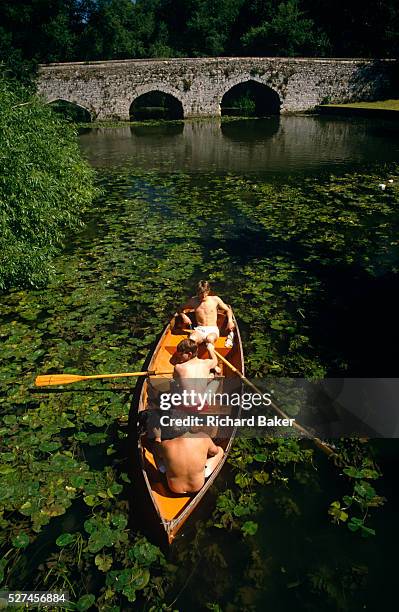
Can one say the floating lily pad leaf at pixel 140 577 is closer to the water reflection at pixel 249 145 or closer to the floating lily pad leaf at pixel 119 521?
the floating lily pad leaf at pixel 119 521

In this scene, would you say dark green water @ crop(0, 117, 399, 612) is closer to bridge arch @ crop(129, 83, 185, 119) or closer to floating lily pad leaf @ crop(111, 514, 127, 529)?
floating lily pad leaf @ crop(111, 514, 127, 529)

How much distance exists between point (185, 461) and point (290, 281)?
553cm

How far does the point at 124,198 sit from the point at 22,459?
11269 millimetres

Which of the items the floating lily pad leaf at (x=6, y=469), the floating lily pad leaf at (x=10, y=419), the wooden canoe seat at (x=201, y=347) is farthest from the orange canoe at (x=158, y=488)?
the floating lily pad leaf at (x=10, y=419)

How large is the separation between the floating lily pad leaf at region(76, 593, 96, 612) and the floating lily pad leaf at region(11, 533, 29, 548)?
745 millimetres

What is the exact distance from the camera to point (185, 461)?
4.02 metres

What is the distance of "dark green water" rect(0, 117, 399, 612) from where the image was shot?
3.80m

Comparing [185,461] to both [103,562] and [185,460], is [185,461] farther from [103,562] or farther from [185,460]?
[103,562]

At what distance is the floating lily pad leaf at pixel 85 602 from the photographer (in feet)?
11.4

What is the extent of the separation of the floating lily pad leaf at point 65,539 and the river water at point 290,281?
3.06 feet

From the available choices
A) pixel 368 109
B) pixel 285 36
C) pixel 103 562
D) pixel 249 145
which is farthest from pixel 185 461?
pixel 285 36

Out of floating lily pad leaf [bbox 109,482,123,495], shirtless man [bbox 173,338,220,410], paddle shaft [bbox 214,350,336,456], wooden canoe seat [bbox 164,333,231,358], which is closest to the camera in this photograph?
floating lily pad leaf [bbox 109,482,123,495]

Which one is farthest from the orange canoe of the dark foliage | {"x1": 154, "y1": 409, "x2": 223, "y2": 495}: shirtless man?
the dark foliage

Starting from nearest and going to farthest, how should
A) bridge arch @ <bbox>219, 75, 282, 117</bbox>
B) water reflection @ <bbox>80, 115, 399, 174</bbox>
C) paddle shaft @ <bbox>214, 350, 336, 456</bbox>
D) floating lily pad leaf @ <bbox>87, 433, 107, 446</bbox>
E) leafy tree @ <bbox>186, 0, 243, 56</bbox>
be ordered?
paddle shaft @ <bbox>214, 350, 336, 456</bbox> → floating lily pad leaf @ <bbox>87, 433, 107, 446</bbox> → water reflection @ <bbox>80, 115, 399, 174</bbox> → bridge arch @ <bbox>219, 75, 282, 117</bbox> → leafy tree @ <bbox>186, 0, 243, 56</bbox>
